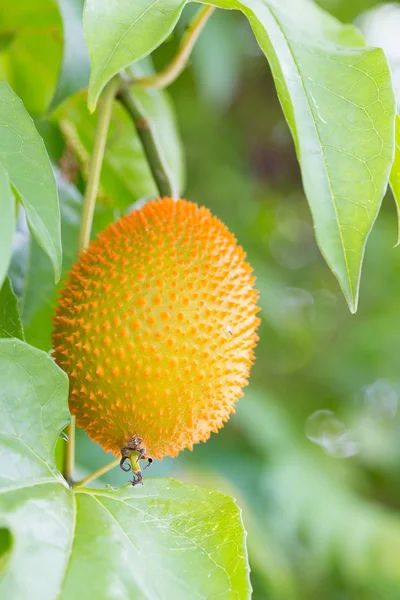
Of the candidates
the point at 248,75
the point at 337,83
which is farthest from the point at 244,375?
the point at 248,75

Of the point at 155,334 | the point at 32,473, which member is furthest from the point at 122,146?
the point at 32,473

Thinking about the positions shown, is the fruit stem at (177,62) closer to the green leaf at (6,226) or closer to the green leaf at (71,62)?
the green leaf at (71,62)

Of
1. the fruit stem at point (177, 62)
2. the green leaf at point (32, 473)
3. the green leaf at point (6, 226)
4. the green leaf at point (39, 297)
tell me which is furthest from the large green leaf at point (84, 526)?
the fruit stem at point (177, 62)

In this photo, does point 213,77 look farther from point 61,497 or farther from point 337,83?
point 61,497

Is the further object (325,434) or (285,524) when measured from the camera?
(325,434)

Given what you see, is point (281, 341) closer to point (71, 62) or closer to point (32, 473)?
point (71, 62)
